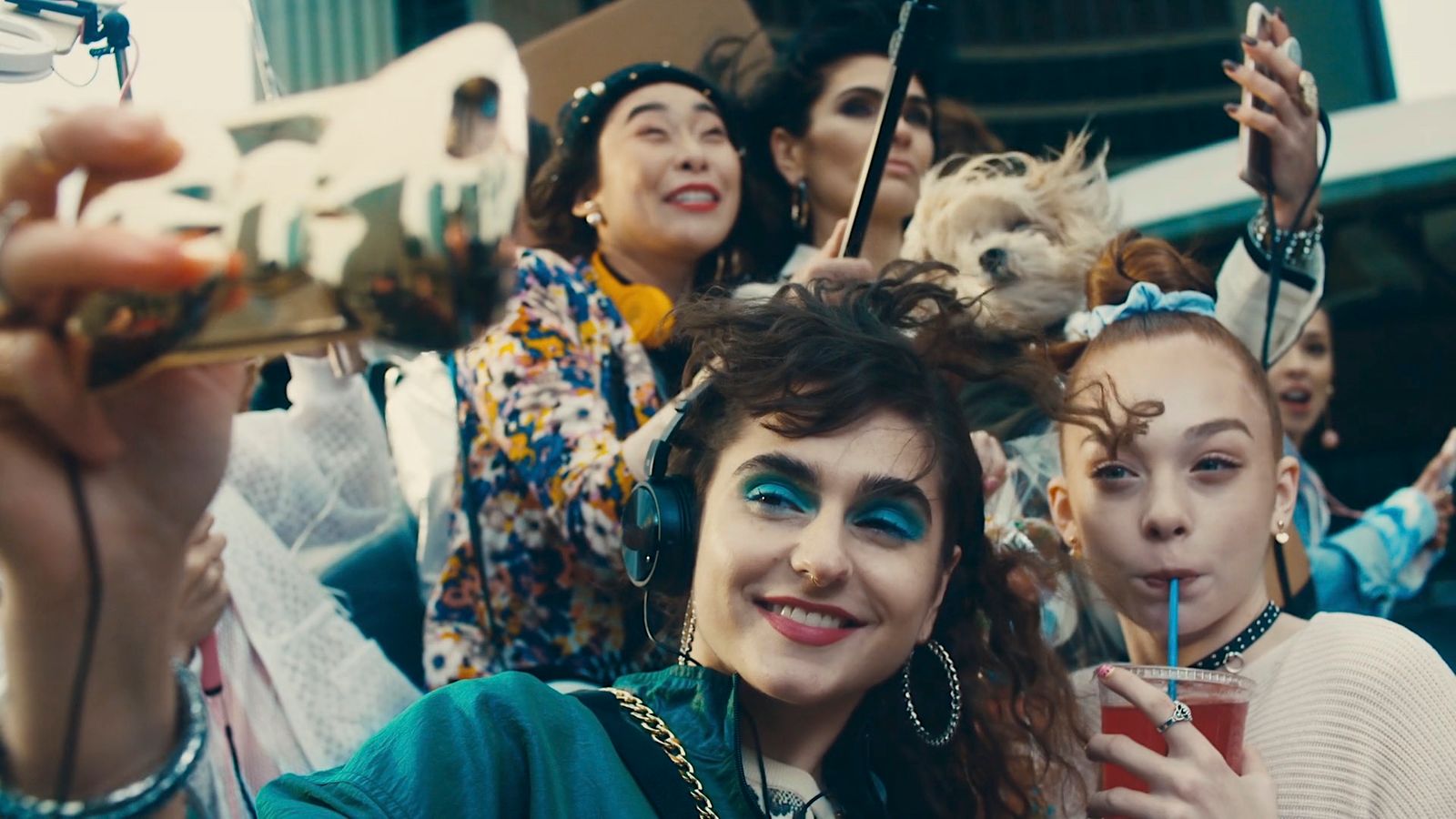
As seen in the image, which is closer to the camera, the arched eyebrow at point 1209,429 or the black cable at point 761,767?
the black cable at point 761,767

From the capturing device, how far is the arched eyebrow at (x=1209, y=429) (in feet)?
6.40

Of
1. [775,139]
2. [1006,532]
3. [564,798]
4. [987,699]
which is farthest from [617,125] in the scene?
[564,798]

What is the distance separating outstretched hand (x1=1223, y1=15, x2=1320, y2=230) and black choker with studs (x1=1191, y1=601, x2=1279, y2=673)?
855 mm

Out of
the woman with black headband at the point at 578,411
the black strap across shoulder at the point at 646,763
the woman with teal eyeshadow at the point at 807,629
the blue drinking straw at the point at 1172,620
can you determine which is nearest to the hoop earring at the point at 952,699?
the woman with teal eyeshadow at the point at 807,629

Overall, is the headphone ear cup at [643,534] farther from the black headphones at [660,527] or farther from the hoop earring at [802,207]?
the hoop earring at [802,207]

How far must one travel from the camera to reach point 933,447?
1775 mm

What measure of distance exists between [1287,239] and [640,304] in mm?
1135

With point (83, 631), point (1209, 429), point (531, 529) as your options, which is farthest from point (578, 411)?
point (83, 631)

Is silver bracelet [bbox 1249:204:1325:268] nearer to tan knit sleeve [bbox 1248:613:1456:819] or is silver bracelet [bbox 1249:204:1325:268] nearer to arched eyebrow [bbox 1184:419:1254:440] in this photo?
arched eyebrow [bbox 1184:419:1254:440]

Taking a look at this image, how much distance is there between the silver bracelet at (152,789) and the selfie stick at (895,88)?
1370 mm

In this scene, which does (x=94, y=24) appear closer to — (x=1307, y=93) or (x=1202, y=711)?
(x=1202, y=711)

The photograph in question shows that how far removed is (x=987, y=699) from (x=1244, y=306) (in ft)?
3.50

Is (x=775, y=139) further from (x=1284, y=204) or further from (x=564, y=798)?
(x=564, y=798)

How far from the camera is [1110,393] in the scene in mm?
2041
